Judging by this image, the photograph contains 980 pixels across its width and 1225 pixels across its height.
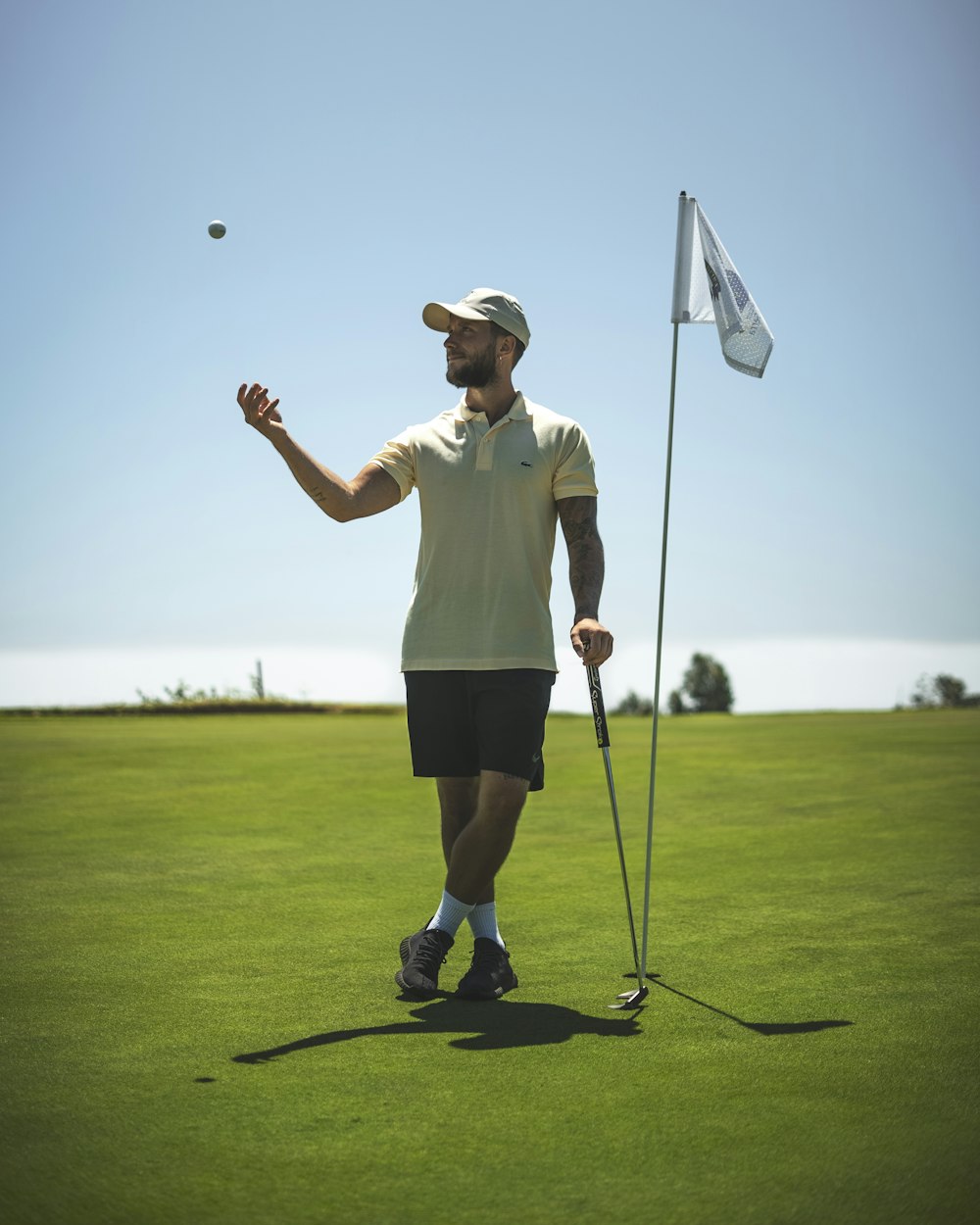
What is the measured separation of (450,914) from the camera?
13.6 feet

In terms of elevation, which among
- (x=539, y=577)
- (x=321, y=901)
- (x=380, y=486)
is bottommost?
(x=321, y=901)

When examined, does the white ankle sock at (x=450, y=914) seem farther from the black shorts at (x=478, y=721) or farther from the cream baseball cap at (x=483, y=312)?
the cream baseball cap at (x=483, y=312)

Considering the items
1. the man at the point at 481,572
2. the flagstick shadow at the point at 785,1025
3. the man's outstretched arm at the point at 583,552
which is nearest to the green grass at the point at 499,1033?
the flagstick shadow at the point at 785,1025

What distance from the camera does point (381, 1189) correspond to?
2295 mm

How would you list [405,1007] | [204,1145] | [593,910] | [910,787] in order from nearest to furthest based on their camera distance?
[204,1145], [405,1007], [593,910], [910,787]

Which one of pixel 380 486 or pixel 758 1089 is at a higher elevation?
pixel 380 486

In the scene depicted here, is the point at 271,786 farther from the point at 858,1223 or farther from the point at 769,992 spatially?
the point at 858,1223

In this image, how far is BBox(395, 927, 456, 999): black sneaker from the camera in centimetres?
388

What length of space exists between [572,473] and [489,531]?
362 millimetres

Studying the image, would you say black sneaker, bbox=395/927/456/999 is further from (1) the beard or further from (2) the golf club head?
(1) the beard

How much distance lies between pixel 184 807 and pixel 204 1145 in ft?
22.4

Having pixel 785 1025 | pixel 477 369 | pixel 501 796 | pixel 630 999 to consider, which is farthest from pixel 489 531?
pixel 785 1025

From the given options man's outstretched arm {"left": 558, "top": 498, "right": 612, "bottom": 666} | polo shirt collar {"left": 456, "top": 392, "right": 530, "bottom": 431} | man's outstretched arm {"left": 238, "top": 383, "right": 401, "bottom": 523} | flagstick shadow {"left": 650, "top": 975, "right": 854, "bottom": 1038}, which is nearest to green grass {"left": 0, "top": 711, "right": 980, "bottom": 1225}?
flagstick shadow {"left": 650, "top": 975, "right": 854, "bottom": 1038}

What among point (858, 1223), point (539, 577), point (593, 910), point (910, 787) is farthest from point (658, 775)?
point (858, 1223)
